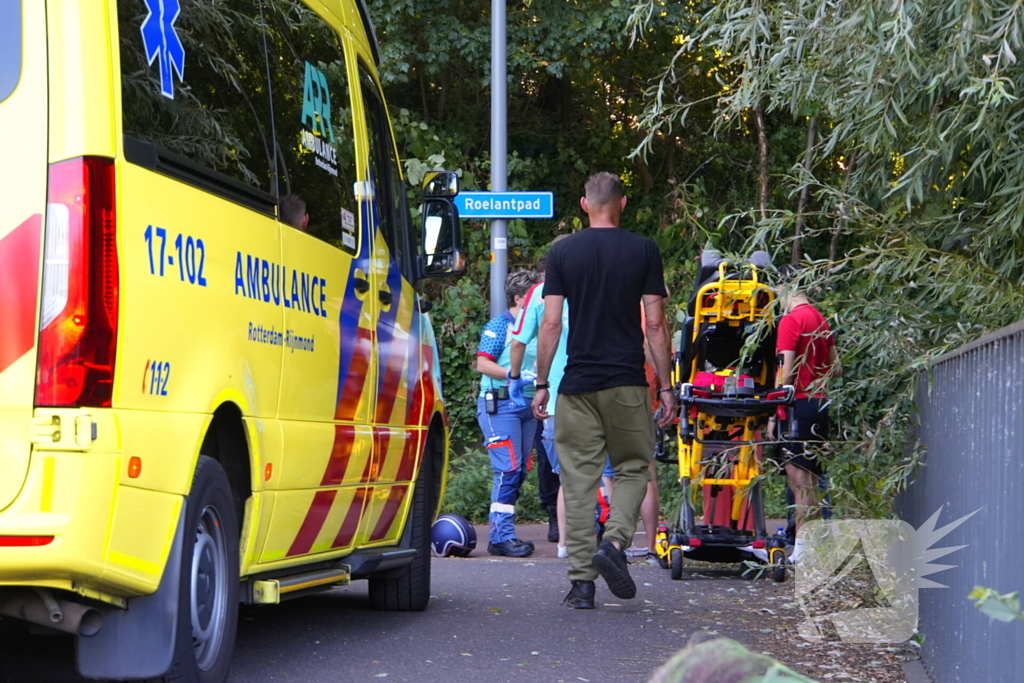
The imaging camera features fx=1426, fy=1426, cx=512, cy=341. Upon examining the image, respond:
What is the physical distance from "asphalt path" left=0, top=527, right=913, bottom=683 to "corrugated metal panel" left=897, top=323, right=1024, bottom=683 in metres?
1.13

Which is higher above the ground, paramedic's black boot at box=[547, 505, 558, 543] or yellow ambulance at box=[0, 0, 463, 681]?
yellow ambulance at box=[0, 0, 463, 681]

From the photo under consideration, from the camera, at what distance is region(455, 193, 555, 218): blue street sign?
38.4 feet

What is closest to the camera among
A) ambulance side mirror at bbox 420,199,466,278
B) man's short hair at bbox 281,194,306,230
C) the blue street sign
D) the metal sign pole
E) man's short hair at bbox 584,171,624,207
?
man's short hair at bbox 281,194,306,230

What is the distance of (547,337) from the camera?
7219 millimetres

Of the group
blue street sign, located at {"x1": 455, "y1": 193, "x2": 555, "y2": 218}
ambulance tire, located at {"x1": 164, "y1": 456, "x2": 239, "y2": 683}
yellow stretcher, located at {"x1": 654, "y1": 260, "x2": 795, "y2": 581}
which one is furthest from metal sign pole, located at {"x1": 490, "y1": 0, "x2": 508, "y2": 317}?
ambulance tire, located at {"x1": 164, "y1": 456, "x2": 239, "y2": 683}

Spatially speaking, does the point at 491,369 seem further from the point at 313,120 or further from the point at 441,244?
the point at 313,120

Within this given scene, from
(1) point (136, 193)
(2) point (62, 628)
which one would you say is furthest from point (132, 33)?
(2) point (62, 628)

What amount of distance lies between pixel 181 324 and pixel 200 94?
2.50 ft

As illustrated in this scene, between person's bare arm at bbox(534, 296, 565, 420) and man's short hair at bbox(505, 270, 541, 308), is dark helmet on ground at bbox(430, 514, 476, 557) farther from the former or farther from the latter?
person's bare arm at bbox(534, 296, 565, 420)

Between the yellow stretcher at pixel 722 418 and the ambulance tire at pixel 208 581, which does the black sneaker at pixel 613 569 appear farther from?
the ambulance tire at pixel 208 581

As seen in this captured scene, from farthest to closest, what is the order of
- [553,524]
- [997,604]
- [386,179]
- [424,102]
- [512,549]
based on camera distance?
[424,102]
[553,524]
[512,549]
[386,179]
[997,604]

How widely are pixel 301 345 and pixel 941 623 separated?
7.83 feet

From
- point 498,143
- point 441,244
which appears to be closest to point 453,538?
point 441,244

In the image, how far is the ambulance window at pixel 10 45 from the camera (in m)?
3.62
